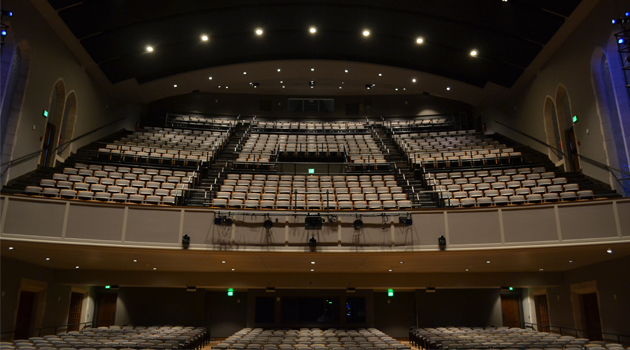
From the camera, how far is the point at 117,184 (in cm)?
1177

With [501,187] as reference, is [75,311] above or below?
below

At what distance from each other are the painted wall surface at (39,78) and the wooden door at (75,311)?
5.13 metres

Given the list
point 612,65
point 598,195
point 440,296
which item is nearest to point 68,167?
point 440,296

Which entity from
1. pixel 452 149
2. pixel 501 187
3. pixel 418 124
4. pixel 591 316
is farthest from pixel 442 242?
pixel 418 124

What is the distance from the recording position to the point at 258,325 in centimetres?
1498

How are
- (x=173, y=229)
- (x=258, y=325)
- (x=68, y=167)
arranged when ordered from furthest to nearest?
(x=258, y=325) → (x=68, y=167) → (x=173, y=229)

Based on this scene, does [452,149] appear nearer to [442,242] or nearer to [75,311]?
[442,242]

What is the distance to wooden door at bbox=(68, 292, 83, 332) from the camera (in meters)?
14.6

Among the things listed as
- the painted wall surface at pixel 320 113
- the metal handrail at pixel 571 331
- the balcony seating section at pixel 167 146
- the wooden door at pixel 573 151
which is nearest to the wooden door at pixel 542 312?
the metal handrail at pixel 571 331

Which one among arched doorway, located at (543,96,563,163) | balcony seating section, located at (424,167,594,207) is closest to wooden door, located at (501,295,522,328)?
arched doorway, located at (543,96,563,163)

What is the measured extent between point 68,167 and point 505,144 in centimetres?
1502

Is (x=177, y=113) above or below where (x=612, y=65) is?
above

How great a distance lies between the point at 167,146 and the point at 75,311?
254 inches

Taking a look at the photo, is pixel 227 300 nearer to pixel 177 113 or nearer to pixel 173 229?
pixel 173 229
